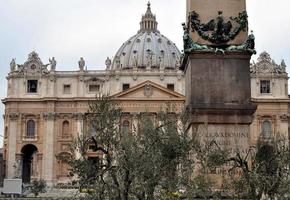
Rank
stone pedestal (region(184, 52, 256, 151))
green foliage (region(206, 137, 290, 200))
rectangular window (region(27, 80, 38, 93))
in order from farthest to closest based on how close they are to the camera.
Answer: rectangular window (region(27, 80, 38, 93))
stone pedestal (region(184, 52, 256, 151))
green foliage (region(206, 137, 290, 200))

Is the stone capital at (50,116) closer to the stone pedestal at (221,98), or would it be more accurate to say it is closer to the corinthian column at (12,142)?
the corinthian column at (12,142)

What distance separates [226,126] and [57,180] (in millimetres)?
71885

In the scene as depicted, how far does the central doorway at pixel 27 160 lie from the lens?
284ft

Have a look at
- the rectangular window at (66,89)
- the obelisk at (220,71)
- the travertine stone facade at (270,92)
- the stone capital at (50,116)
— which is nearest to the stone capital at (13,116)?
the stone capital at (50,116)

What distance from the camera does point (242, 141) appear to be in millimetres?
12297

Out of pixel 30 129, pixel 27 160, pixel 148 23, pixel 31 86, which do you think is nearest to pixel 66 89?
pixel 31 86

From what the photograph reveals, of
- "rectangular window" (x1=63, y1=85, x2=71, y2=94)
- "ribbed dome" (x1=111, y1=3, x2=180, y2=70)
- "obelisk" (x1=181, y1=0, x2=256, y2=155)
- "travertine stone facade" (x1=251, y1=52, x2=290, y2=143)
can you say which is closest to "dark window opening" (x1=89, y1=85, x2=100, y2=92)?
"rectangular window" (x1=63, y1=85, x2=71, y2=94)

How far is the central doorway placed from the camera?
86.4 meters

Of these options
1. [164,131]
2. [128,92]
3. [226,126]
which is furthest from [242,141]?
[128,92]

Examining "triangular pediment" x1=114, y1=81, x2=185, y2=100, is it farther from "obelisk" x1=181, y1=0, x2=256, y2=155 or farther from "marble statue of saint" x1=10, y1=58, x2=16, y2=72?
"obelisk" x1=181, y1=0, x2=256, y2=155

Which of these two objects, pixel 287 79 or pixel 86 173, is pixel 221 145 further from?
pixel 287 79

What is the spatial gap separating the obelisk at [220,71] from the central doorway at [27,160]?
75090 mm

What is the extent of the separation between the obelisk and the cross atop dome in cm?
11423

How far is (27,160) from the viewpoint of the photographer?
291 ft
